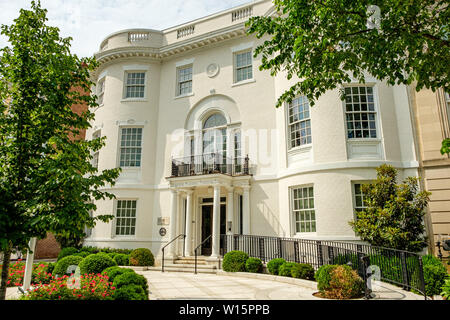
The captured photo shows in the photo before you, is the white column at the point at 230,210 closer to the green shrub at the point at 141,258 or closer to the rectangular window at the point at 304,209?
the rectangular window at the point at 304,209

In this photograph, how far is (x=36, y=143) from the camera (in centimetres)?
602

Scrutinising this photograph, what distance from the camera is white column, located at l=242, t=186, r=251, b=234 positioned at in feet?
52.2

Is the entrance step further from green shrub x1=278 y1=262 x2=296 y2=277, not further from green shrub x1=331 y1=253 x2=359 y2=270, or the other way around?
green shrub x1=331 y1=253 x2=359 y2=270

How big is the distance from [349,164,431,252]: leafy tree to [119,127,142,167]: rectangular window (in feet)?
43.8

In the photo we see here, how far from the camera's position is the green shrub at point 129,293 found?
7.02m

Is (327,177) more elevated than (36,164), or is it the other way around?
(327,177)

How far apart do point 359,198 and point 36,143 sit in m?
12.1

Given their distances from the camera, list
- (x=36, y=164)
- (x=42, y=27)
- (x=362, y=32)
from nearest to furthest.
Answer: (x=36, y=164) < (x=42, y=27) < (x=362, y=32)

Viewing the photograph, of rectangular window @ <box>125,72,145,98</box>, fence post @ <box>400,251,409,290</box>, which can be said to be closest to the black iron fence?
fence post @ <box>400,251,409,290</box>

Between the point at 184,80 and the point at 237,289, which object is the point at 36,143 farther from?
the point at 184,80

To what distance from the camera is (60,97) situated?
637 centimetres
